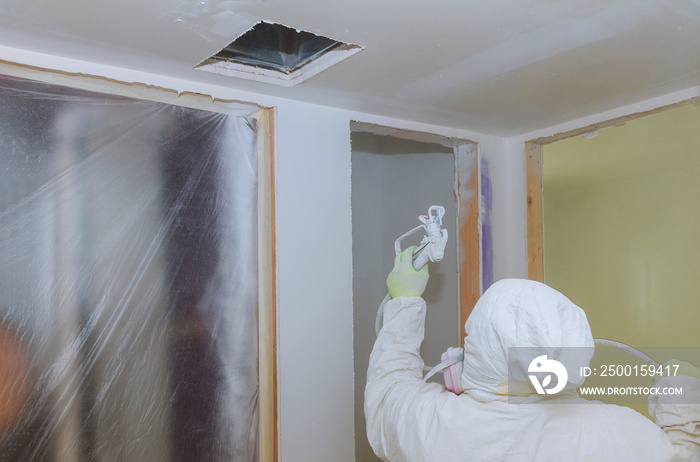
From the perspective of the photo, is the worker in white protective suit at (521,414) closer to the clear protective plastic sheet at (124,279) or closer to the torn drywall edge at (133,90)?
the clear protective plastic sheet at (124,279)

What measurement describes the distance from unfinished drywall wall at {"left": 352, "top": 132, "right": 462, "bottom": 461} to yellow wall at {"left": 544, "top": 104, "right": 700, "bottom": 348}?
0.74 meters

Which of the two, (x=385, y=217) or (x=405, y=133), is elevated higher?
(x=405, y=133)

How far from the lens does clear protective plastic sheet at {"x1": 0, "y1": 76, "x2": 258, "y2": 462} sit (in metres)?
1.44

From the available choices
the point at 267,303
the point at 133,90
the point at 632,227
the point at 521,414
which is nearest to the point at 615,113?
the point at 632,227

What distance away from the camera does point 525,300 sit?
1.22m

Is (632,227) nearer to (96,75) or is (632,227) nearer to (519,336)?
(519,336)

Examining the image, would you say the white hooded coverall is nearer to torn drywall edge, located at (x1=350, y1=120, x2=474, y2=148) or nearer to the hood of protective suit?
the hood of protective suit

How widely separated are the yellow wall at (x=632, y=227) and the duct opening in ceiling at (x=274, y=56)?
174 centimetres

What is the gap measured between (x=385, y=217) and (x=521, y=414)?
6.49 ft

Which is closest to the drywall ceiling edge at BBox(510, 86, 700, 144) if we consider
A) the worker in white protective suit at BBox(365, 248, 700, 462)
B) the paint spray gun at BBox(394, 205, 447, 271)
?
the paint spray gun at BBox(394, 205, 447, 271)

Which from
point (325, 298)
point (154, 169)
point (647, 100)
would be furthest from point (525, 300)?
point (647, 100)

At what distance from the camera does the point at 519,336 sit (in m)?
1.20

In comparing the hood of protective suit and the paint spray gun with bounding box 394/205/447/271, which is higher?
the paint spray gun with bounding box 394/205/447/271

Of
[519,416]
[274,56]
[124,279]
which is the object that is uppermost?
[274,56]
